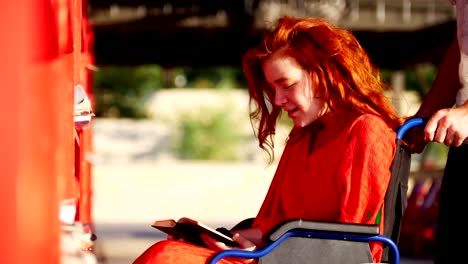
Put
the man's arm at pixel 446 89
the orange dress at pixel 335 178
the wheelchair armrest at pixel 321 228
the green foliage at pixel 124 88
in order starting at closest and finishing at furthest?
the wheelchair armrest at pixel 321 228
the orange dress at pixel 335 178
the man's arm at pixel 446 89
the green foliage at pixel 124 88

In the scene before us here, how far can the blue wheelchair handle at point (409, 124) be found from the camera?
297cm

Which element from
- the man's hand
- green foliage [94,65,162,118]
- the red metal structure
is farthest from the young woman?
green foliage [94,65,162,118]

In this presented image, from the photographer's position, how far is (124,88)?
2795 centimetres

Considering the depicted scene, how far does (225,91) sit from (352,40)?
20.5 meters

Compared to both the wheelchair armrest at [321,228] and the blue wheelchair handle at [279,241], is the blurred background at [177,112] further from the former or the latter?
the wheelchair armrest at [321,228]

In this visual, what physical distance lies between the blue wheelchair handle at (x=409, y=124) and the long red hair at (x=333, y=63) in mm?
86

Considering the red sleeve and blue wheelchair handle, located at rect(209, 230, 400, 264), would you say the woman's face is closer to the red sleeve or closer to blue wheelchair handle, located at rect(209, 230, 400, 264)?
the red sleeve

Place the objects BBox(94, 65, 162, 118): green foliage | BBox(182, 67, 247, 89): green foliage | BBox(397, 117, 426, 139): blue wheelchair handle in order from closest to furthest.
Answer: BBox(397, 117, 426, 139): blue wheelchair handle, BBox(94, 65, 162, 118): green foliage, BBox(182, 67, 247, 89): green foliage

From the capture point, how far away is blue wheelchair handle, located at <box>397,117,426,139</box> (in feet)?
9.75

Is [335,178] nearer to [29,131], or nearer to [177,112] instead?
[29,131]

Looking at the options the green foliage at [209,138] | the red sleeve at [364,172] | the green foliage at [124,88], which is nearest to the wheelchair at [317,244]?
the red sleeve at [364,172]

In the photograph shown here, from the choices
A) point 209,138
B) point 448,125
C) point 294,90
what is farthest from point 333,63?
point 209,138

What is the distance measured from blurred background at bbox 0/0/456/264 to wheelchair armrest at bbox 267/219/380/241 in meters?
0.48

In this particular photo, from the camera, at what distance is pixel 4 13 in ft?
5.53
